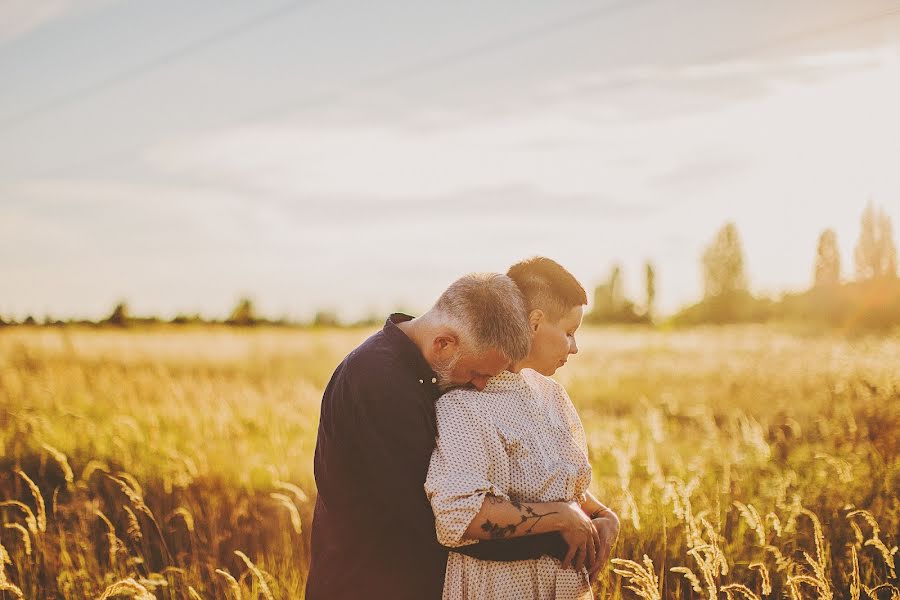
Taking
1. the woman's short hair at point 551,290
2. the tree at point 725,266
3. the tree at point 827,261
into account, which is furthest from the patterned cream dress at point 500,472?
the tree at point 725,266

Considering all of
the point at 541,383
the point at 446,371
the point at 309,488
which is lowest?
the point at 309,488

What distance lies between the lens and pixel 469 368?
244cm

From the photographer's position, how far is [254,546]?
462 cm

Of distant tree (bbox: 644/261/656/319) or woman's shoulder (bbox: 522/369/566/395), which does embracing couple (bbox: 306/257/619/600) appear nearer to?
woman's shoulder (bbox: 522/369/566/395)

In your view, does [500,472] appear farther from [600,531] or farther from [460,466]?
[600,531]

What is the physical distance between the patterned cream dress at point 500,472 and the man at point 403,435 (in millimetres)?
57

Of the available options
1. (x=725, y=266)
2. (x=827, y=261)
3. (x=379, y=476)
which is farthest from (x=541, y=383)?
(x=725, y=266)

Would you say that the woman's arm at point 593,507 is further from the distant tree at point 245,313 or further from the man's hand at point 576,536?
the distant tree at point 245,313

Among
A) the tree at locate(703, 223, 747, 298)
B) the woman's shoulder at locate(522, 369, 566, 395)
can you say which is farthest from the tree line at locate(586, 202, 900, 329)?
the woman's shoulder at locate(522, 369, 566, 395)

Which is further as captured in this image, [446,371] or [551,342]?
[551,342]

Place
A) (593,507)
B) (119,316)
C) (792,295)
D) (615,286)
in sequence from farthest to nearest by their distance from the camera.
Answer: (615,286) → (792,295) → (119,316) → (593,507)

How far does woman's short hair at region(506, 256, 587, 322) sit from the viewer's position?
108 inches

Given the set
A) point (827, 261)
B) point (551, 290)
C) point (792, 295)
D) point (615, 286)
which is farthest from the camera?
point (615, 286)

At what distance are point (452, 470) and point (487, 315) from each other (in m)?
0.51
